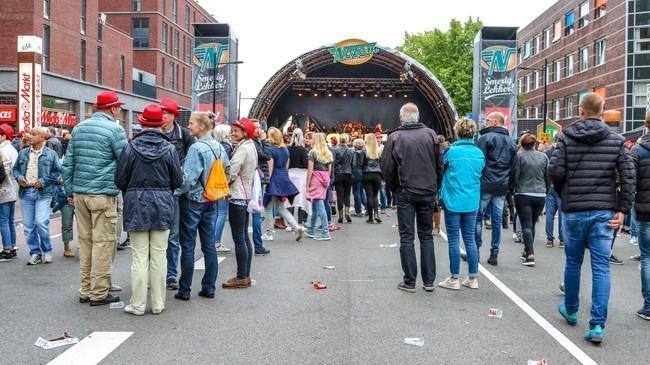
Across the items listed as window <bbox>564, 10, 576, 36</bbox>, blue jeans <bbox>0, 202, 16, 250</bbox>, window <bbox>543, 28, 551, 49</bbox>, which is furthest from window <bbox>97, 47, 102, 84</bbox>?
blue jeans <bbox>0, 202, 16, 250</bbox>

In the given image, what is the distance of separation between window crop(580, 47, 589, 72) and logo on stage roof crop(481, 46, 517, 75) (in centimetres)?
2186

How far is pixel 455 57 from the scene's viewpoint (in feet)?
171

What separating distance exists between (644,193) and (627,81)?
35.2 m

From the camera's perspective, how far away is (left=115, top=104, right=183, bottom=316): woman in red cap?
18.9 ft

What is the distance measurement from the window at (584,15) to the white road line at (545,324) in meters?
40.7

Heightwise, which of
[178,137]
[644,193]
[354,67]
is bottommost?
[644,193]

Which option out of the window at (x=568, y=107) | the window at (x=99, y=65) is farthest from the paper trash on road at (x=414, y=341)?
the window at (x=568, y=107)

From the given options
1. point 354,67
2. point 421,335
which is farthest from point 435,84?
point 421,335

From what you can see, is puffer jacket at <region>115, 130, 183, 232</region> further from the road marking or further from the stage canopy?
the stage canopy

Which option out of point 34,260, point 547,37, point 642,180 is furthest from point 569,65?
point 34,260

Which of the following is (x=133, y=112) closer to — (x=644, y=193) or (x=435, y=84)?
(x=435, y=84)

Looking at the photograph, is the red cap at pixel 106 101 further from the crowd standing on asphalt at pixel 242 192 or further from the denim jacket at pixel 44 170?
the denim jacket at pixel 44 170

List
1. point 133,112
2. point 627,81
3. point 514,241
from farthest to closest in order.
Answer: point 133,112
point 627,81
point 514,241

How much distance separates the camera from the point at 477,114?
79.7 ft
